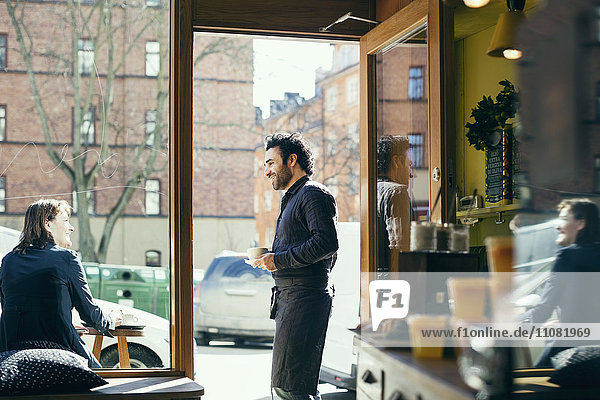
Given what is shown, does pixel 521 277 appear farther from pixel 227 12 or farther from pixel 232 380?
pixel 232 380

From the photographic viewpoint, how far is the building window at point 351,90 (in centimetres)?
1531

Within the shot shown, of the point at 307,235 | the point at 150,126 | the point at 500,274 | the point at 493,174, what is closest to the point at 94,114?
Result: the point at 150,126

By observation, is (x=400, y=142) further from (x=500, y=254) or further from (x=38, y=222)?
(x=500, y=254)

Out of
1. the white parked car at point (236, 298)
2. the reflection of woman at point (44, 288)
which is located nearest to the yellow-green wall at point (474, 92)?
the reflection of woman at point (44, 288)

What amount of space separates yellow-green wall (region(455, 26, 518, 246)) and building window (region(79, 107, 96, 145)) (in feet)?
7.86

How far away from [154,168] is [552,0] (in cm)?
284

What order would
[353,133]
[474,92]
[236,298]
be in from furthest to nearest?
[353,133] → [236,298] → [474,92]

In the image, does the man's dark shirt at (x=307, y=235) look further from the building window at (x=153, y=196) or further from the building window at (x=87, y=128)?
the building window at (x=87, y=128)

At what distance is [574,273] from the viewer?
6.17 ft

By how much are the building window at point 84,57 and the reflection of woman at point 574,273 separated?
3052 mm

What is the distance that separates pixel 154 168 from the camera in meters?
4.40

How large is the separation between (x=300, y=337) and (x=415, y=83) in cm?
144

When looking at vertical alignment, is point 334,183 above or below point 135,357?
above

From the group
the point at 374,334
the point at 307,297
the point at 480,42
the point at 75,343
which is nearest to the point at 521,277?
the point at 374,334
